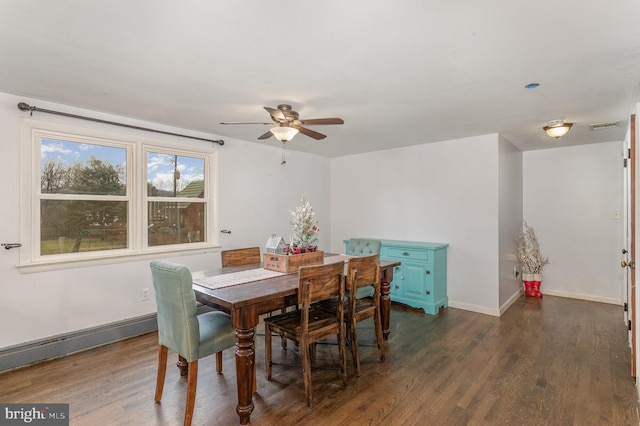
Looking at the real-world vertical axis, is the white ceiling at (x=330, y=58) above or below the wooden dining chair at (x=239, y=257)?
above

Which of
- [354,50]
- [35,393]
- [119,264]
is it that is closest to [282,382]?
[35,393]

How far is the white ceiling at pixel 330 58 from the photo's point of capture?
5.26ft

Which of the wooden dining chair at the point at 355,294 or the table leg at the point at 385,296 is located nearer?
the wooden dining chair at the point at 355,294

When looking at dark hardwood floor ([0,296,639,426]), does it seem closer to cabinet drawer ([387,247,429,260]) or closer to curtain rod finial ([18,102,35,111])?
cabinet drawer ([387,247,429,260])

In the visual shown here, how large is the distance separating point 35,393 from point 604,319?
5.77m

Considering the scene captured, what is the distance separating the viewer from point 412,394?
234cm

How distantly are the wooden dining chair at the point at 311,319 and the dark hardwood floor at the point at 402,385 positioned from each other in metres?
0.23

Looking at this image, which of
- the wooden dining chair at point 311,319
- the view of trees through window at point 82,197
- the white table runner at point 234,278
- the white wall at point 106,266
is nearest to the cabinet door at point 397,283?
the white wall at point 106,266

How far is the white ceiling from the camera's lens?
63.1 inches

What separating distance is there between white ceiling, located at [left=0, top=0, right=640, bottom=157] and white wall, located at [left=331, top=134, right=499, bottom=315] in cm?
101

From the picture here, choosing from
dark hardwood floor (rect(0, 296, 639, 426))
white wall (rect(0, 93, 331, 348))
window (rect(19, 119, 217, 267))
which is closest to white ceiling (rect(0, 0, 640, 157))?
window (rect(19, 119, 217, 267))

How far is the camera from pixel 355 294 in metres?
2.63

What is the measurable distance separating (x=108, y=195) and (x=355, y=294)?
272 cm

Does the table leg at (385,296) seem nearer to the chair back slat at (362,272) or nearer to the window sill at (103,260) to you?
the chair back slat at (362,272)
